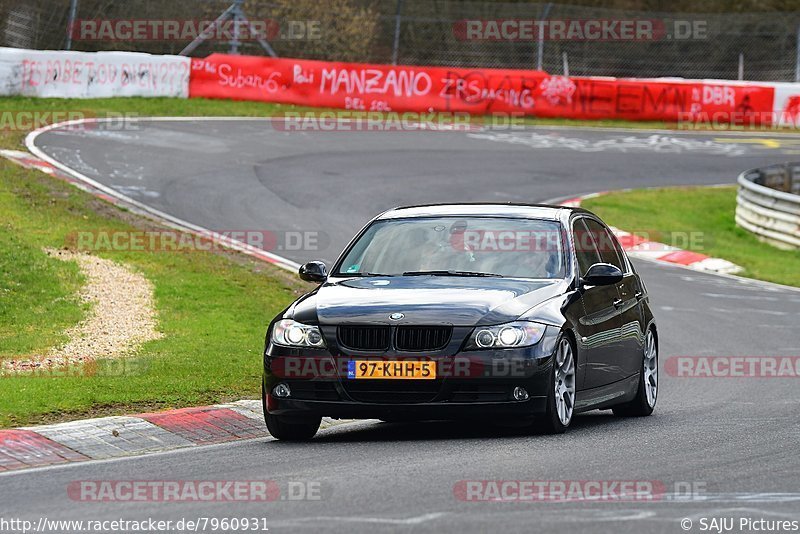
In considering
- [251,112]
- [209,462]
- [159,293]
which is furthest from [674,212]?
[209,462]

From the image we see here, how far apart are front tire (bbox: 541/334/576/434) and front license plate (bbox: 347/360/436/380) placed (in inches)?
29.9

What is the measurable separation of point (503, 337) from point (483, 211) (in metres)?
1.72

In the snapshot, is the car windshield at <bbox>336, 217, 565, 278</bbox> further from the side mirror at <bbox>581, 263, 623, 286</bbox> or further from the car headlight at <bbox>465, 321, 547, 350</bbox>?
the car headlight at <bbox>465, 321, 547, 350</bbox>

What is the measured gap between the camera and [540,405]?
29.2 ft

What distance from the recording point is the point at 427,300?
9.06 metres

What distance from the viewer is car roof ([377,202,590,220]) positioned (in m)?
10.3

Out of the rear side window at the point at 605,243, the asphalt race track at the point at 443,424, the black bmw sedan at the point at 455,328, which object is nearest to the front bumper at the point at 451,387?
the black bmw sedan at the point at 455,328

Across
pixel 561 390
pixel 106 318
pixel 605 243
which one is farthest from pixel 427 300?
pixel 106 318

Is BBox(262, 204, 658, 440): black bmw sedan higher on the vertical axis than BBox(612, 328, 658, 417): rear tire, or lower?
higher

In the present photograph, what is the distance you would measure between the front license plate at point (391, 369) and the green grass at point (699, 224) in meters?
13.1

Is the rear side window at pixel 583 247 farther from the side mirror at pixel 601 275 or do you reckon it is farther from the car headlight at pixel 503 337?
the car headlight at pixel 503 337

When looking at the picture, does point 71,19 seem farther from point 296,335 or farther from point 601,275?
point 296,335

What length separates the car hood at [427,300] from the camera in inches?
350

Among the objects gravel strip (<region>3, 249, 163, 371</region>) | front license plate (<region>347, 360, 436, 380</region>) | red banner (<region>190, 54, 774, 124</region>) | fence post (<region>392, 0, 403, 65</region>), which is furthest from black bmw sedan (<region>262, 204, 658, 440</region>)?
fence post (<region>392, 0, 403, 65</region>)
